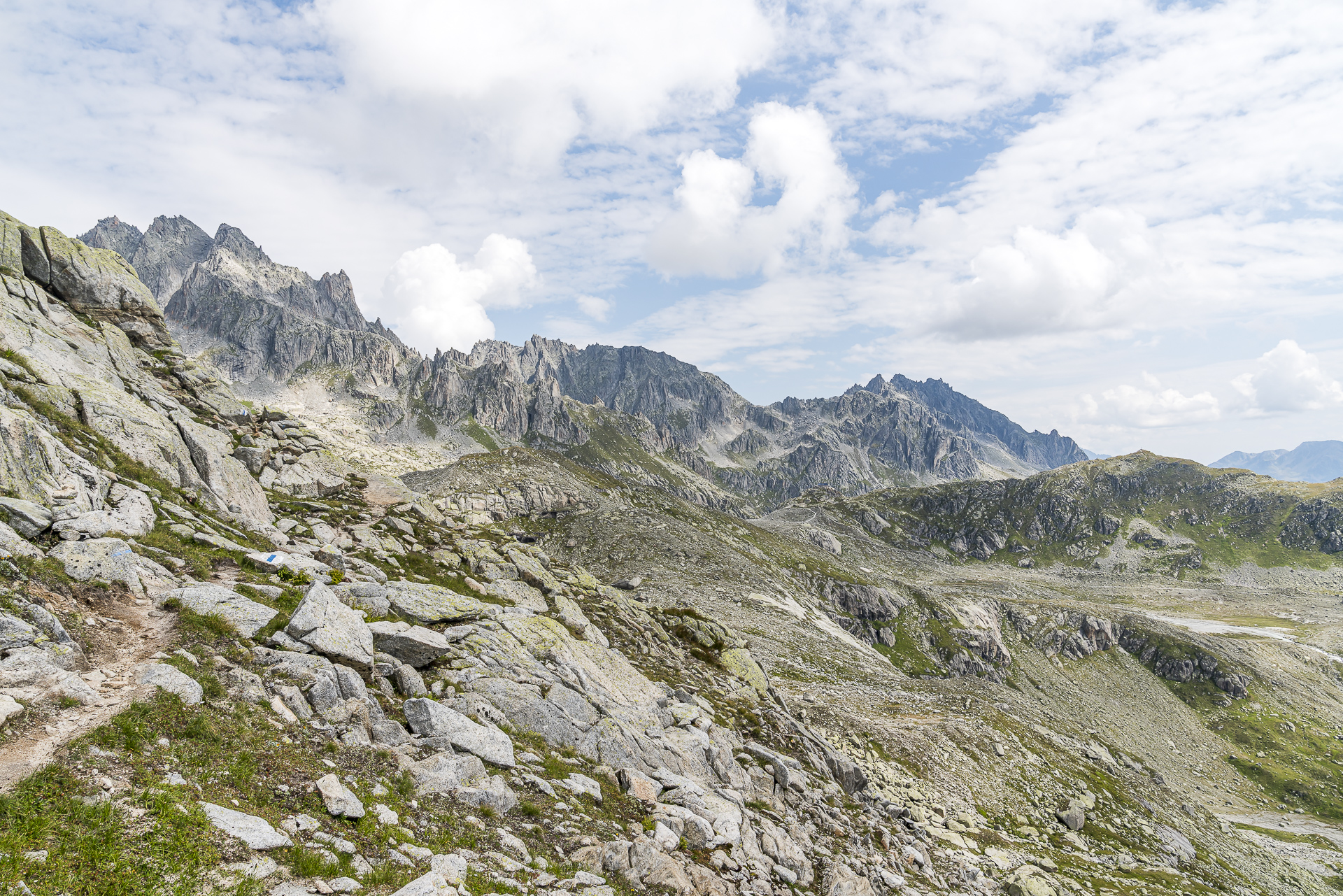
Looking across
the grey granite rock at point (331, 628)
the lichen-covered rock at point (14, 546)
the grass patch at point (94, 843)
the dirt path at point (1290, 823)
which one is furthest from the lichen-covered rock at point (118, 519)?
the dirt path at point (1290, 823)

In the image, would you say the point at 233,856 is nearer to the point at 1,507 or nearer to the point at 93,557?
the point at 93,557

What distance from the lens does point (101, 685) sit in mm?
10875

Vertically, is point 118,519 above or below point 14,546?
above

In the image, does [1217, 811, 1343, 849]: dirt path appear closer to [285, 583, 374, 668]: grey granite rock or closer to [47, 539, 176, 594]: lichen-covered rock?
[285, 583, 374, 668]: grey granite rock

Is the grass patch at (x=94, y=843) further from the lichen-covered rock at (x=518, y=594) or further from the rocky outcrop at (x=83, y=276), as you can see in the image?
the rocky outcrop at (x=83, y=276)

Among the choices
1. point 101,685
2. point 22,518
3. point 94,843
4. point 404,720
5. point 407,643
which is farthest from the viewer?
point 407,643

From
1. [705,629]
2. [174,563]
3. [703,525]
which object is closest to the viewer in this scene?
[174,563]

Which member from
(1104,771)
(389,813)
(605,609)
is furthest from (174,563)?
(1104,771)

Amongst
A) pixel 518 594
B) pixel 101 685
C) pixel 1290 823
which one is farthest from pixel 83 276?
pixel 1290 823

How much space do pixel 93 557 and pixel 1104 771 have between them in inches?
2483

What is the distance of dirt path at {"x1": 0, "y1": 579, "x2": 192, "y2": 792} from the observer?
862 centimetres

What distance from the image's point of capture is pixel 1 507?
1405 cm

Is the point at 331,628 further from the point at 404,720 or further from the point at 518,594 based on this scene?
the point at 518,594

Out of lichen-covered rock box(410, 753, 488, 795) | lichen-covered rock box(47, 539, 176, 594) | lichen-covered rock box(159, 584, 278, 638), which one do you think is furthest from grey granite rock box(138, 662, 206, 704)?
lichen-covered rock box(410, 753, 488, 795)
